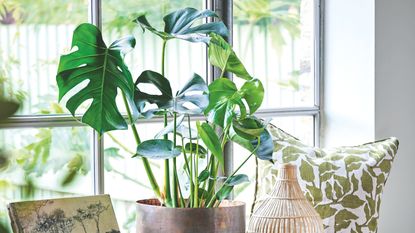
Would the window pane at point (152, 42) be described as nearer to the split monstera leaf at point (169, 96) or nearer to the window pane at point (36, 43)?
the window pane at point (36, 43)

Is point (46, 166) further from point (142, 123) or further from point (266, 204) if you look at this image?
point (266, 204)

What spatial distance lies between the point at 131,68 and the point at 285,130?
0.75 m

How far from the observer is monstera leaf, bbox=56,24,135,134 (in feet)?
5.46

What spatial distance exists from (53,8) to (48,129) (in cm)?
39

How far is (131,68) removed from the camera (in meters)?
2.26

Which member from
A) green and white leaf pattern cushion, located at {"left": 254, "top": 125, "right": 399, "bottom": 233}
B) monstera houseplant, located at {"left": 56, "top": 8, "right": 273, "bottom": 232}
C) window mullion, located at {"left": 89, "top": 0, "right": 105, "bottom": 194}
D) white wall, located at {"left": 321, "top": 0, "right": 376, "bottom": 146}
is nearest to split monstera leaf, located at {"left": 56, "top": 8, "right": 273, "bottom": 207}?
monstera houseplant, located at {"left": 56, "top": 8, "right": 273, "bottom": 232}

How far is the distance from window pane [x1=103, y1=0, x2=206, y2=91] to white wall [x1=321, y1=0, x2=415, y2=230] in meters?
0.63

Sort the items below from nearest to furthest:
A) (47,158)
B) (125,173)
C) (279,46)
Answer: (47,158)
(125,173)
(279,46)

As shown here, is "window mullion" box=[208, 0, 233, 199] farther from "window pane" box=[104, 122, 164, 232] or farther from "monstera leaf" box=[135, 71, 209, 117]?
"monstera leaf" box=[135, 71, 209, 117]

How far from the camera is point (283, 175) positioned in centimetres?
195

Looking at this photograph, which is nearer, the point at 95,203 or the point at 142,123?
the point at 95,203

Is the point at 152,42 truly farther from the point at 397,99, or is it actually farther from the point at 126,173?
the point at 397,99

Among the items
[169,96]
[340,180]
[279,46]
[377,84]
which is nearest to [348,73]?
[377,84]

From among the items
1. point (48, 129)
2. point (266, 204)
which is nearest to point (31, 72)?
point (48, 129)
